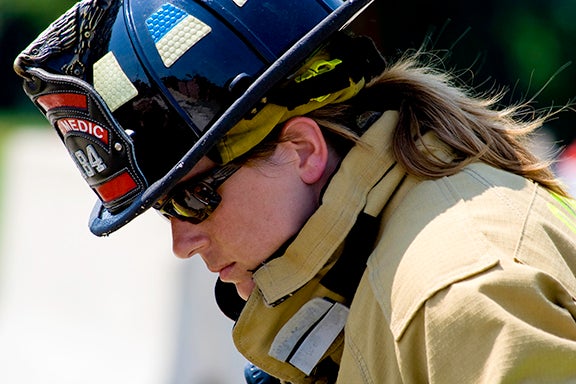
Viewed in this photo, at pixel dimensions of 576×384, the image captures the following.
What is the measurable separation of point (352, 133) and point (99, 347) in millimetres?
3106

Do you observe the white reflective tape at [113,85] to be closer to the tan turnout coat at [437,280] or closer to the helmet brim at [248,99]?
the helmet brim at [248,99]

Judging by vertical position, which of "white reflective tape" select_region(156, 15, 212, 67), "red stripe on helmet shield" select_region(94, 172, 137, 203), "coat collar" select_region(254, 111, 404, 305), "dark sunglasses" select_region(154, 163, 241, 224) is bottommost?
"coat collar" select_region(254, 111, 404, 305)

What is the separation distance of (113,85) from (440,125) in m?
0.80

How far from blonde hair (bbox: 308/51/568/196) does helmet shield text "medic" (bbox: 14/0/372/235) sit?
23cm

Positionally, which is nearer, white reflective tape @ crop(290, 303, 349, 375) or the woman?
the woman

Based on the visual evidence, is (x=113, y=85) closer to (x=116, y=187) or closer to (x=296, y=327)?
(x=116, y=187)

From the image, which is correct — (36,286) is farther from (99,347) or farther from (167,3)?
(167,3)

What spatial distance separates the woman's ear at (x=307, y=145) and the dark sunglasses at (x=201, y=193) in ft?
0.49

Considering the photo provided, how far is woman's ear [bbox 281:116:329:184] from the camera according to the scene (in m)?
2.52

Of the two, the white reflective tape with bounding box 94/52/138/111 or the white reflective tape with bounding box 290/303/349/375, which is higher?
the white reflective tape with bounding box 94/52/138/111

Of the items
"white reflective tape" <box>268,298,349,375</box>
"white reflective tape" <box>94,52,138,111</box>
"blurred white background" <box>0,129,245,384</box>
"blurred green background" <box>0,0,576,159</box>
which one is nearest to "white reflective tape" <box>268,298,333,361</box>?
"white reflective tape" <box>268,298,349,375</box>

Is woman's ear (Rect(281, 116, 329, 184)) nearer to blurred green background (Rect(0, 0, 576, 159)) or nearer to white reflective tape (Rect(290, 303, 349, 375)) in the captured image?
white reflective tape (Rect(290, 303, 349, 375))

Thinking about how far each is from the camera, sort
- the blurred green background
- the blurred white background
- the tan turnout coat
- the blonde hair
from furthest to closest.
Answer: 1. the blurred green background
2. the blurred white background
3. the blonde hair
4. the tan turnout coat

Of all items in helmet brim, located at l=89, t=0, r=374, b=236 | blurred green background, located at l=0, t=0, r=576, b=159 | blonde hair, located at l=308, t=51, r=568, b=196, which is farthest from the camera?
blurred green background, located at l=0, t=0, r=576, b=159
